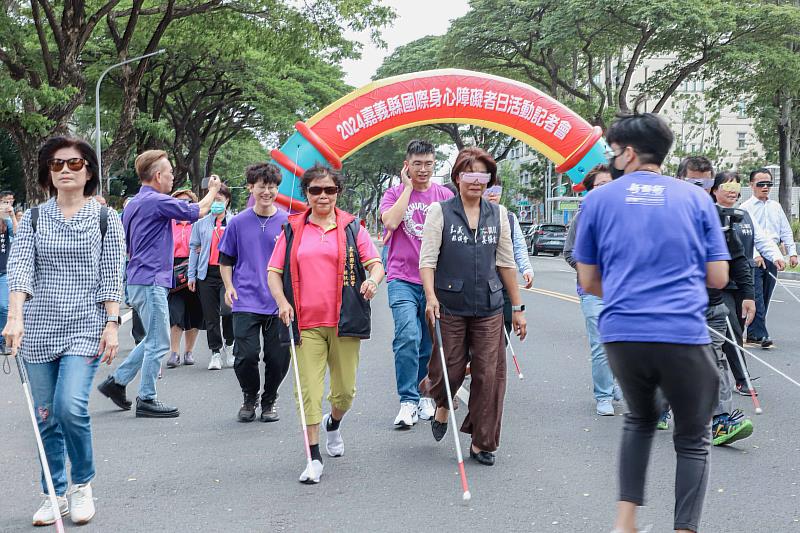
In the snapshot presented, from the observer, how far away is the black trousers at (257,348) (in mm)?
6695

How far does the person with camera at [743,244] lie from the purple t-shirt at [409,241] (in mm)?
1906

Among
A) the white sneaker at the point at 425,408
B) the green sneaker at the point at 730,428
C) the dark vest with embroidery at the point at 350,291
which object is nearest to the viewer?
the dark vest with embroidery at the point at 350,291

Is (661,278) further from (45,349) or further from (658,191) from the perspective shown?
(45,349)

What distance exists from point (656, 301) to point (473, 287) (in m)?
1.99

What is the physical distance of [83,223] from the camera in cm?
451

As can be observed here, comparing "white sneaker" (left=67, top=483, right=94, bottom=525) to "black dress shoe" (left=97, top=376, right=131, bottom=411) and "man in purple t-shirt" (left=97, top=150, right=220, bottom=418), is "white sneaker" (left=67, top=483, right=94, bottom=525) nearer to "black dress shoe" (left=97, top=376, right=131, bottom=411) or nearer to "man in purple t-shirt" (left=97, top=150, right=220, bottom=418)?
"man in purple t-shirt" (left=97, top=150, right=220, bottom=418)

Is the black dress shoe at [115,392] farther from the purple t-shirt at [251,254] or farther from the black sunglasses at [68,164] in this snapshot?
the black sunglasses at [68,164]

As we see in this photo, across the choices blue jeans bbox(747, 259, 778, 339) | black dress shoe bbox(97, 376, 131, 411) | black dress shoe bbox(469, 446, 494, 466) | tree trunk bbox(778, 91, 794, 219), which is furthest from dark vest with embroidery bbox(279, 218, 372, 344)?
tree trunk bbox(778, 91, 794, 219)

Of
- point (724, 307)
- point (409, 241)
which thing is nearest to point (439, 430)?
point (409, 241)

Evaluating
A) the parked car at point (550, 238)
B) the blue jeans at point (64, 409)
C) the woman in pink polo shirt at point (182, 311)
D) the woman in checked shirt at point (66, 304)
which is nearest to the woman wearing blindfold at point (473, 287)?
the woman in checked shirt at point (66, 304)

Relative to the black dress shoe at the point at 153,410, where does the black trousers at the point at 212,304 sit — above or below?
above

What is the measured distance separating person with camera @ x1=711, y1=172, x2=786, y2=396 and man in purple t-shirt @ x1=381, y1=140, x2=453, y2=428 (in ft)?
6.42

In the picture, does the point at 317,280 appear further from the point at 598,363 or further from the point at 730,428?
the point at 730,428

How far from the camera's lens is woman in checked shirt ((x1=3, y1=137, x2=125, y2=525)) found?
4.41 metres
